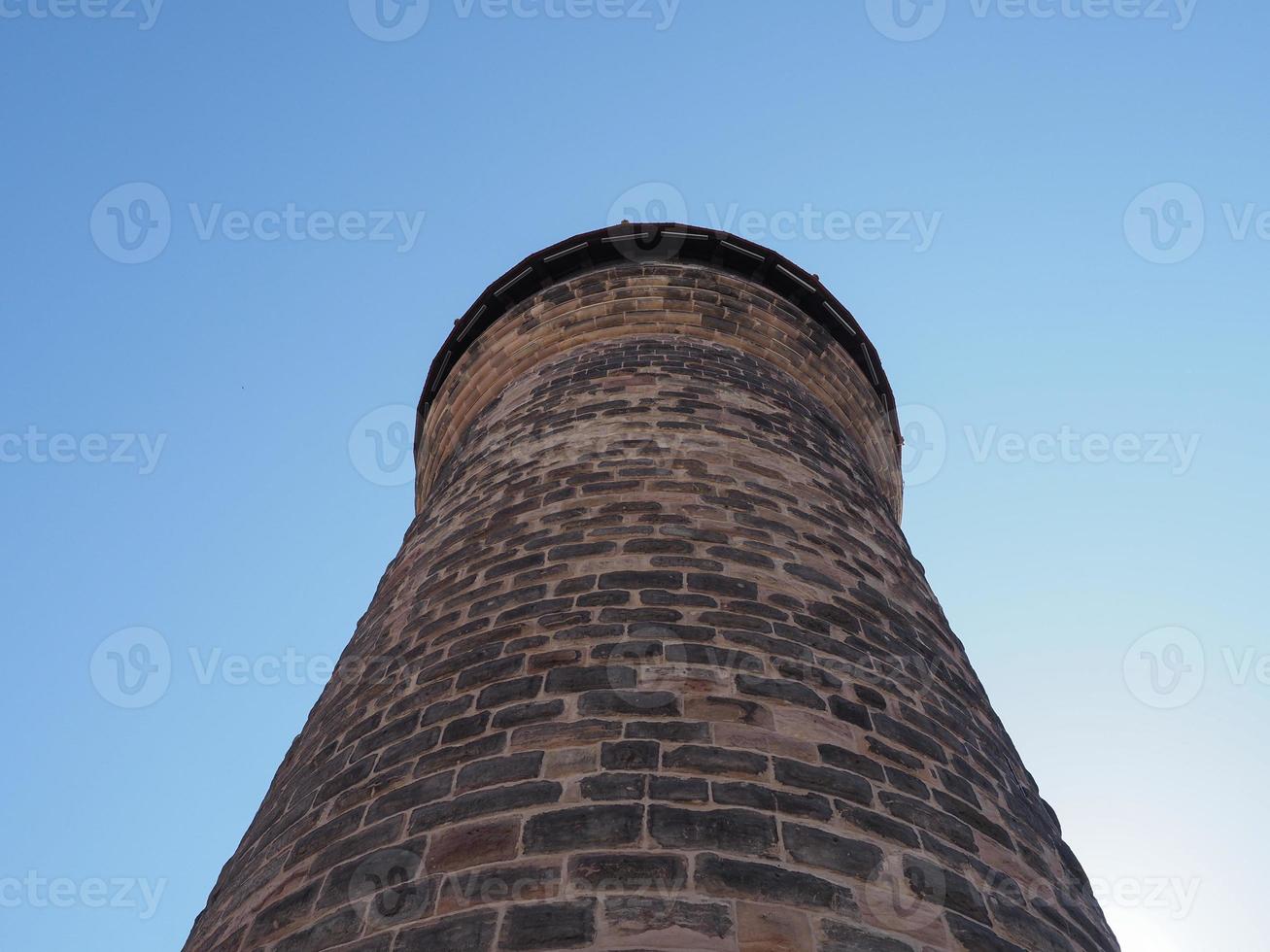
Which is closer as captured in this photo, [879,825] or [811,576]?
[879,825]

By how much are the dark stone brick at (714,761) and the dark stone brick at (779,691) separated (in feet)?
1.28

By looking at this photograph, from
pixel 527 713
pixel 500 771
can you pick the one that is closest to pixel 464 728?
pixel 527 713

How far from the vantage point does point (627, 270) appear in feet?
30.3

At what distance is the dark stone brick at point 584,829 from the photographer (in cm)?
330

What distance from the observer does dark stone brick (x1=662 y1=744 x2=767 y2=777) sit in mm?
3602

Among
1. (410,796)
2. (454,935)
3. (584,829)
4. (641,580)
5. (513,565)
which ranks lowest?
(454,935)

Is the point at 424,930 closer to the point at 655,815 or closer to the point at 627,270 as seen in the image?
the point at 655,815

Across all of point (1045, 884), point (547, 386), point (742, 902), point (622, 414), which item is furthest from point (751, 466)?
point (742, 902)

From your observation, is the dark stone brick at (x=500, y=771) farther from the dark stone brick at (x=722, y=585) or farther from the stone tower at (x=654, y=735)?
the dark stone brick at (x=722, y=585)

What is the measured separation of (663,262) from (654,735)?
622cm

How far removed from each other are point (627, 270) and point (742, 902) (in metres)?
6.83

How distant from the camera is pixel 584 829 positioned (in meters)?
3.35

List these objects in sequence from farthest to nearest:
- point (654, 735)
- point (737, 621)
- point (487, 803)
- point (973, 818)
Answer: point (737, 621)
point (973, 818)
point (654, 735)
point (487, 803)

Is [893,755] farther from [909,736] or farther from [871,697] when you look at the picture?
[871,697]
